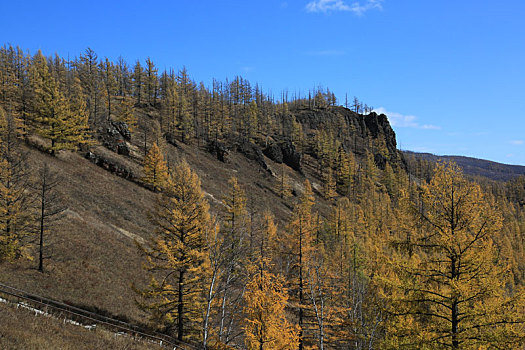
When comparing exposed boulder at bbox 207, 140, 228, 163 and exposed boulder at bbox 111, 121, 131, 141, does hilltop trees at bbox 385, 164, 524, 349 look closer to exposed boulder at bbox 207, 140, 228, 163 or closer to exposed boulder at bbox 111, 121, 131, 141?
exposed boulder at bbox 111, 121, 131, 141

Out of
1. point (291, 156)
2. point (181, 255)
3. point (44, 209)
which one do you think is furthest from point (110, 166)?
point (291, 156)

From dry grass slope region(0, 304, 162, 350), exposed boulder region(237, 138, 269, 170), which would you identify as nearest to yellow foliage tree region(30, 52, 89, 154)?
dry grass slope region(0, 304, 162, 350)

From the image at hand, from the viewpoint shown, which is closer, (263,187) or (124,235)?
(124,235)

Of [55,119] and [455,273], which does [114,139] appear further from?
[455,273]

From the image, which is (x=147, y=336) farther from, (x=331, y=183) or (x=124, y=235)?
(x=331, y=183)

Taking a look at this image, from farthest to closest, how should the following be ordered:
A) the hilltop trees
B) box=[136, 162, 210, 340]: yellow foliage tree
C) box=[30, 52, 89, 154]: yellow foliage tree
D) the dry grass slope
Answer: box=[30, 52, 89, 154]: yellow foliage tree → box=[136, 162, 210, 340]: yellow foliage tree → the dry grass slope → the hilltop trees

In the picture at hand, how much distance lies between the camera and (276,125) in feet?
424

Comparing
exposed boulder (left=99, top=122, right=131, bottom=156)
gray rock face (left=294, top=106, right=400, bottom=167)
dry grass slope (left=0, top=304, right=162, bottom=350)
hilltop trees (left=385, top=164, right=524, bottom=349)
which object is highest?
gray rock face (left=294, top=106, right=400, bottom=167)

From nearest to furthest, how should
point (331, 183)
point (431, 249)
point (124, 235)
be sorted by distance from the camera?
point (431, 249), point (124, 235), point (331, 183)

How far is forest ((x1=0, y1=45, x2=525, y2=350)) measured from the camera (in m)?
9.55

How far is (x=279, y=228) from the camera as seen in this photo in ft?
196

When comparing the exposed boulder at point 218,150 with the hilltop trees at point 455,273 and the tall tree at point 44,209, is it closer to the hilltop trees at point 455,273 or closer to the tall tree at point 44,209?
the tall tree at point 44,209

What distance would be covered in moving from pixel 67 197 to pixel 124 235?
343 inches

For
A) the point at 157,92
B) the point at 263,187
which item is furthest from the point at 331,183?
the point at 157,92
